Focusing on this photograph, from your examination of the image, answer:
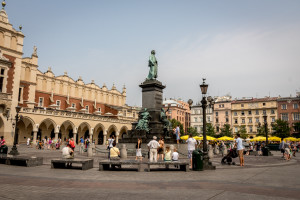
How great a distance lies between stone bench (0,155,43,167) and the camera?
11.9 meters

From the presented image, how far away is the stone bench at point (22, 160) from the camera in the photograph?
1186 centimetres

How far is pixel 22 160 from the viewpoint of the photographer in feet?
39.8

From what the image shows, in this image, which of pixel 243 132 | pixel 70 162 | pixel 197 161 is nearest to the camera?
pixel 70 162

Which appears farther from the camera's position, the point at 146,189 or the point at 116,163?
the point at 116,163

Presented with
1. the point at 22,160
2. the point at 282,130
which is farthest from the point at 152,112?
the point at 282,130

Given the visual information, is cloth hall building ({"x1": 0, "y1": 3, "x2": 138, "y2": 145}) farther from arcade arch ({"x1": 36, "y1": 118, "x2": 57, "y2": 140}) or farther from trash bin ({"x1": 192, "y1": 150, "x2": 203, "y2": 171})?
trash bin ({"x1": 192, "y1": 150, "x2": 203, "y2": 171})

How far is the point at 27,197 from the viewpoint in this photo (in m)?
5.67

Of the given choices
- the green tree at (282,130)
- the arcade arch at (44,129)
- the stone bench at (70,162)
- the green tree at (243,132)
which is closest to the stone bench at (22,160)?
the stone bench at (70,162)

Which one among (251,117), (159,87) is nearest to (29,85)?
(159,87)

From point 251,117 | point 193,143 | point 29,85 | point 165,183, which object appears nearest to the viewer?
point 165,183

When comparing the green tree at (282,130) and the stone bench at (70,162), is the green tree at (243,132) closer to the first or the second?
the green tree at (282,130)

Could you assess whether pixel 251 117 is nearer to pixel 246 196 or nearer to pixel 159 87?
pixel 159 87

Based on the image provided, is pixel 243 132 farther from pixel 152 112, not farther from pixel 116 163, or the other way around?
pixel 116 163

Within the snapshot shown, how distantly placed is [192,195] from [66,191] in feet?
11.0
